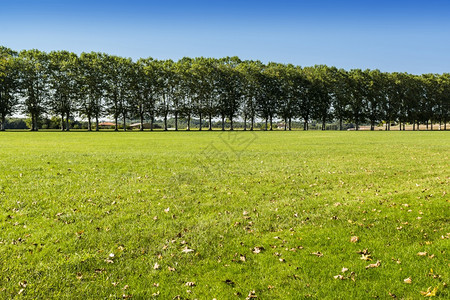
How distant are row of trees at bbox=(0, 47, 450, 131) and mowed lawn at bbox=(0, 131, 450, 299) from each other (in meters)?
69.6

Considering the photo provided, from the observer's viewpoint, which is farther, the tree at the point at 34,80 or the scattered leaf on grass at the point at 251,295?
the tree at the point at 34,80

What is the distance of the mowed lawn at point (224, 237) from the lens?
16.7 ft

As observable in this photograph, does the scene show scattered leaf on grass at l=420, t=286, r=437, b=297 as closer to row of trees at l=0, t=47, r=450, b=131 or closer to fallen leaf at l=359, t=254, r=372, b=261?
fallen leaf at l=359, t=254, r=372, b=261

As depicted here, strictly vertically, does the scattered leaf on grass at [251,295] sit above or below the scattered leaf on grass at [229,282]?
below

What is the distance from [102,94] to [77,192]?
73.6 m

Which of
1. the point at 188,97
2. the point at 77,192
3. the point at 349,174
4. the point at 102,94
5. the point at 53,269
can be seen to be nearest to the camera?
the point at 53,269

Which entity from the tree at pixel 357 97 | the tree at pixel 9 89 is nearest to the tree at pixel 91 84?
the tree at pixel 9 89

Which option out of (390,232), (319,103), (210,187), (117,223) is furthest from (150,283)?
(319,103)

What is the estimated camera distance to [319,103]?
9425 cm

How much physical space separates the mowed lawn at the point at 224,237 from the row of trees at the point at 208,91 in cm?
6963

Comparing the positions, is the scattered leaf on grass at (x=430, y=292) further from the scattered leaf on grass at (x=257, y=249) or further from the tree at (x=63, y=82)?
the tree at (x=63, y=82)

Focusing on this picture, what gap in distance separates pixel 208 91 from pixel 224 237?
82.0 meters

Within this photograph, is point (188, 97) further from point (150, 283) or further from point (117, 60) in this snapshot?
point (150, 283)

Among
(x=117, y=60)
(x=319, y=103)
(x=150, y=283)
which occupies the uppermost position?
(x=117, y=60)
